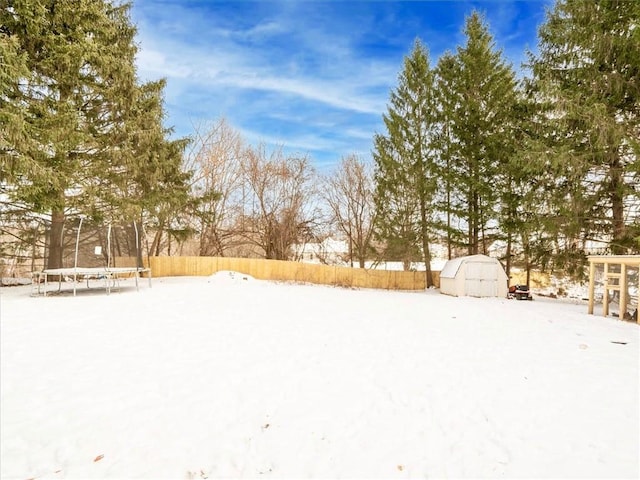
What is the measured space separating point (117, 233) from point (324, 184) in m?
12.2

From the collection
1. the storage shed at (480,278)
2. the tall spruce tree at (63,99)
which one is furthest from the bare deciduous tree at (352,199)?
the tall spruce tree at (63,99)

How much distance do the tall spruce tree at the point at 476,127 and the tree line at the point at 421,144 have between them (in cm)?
7

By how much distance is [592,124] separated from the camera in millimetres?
9977

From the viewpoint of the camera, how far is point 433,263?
60.8ft

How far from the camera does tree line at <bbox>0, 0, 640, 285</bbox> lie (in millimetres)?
9648

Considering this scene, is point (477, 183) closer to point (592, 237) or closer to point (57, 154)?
point (592, 237)

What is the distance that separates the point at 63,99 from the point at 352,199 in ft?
49.9

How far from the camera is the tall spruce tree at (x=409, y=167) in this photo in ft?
53.3

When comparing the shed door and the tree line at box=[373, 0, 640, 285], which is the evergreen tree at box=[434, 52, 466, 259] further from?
the shed door

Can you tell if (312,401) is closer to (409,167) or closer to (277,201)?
(409,167)

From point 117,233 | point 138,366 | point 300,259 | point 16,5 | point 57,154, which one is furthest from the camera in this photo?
point 300,259

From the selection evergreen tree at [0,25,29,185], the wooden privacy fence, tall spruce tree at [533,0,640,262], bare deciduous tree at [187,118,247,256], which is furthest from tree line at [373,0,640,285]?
evergreen tree at [0,25,29,185]

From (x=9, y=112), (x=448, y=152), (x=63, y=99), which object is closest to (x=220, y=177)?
(x=63, y=99)

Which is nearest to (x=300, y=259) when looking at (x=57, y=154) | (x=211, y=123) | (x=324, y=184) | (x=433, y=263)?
(x=324, y=184)
